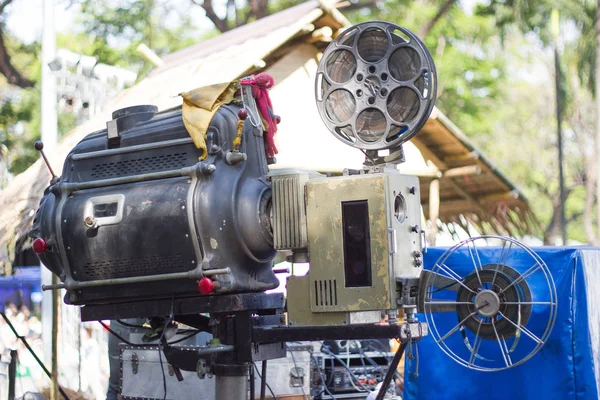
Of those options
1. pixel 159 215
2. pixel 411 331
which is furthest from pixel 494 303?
pixel 159 215

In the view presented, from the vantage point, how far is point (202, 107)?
6027mm

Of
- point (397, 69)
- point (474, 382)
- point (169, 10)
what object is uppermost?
point (169, 10)

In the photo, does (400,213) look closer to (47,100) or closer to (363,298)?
(363,298)

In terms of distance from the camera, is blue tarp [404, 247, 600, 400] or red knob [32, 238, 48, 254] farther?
blue tarp [404, 247, 600, 400]

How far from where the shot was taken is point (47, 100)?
42.4 ft

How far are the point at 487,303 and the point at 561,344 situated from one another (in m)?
A: 1.19

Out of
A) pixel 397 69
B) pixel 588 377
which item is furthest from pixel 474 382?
pixel 397 69

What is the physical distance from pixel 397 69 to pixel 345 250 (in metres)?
1.20

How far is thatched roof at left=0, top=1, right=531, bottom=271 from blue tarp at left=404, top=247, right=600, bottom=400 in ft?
14.2

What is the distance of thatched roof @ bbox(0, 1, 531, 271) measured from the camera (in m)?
11.2

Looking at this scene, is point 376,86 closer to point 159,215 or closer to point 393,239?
point 393,239

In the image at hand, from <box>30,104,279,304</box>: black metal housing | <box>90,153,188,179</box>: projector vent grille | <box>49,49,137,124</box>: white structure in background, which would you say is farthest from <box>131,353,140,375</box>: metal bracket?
<box>49,49,137,124</box>: white structure in background

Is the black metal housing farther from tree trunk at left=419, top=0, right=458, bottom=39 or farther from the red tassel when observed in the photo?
tree trunk at left=419, top=0, right=458, bottom=39

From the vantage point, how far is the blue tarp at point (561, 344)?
7.29 m
